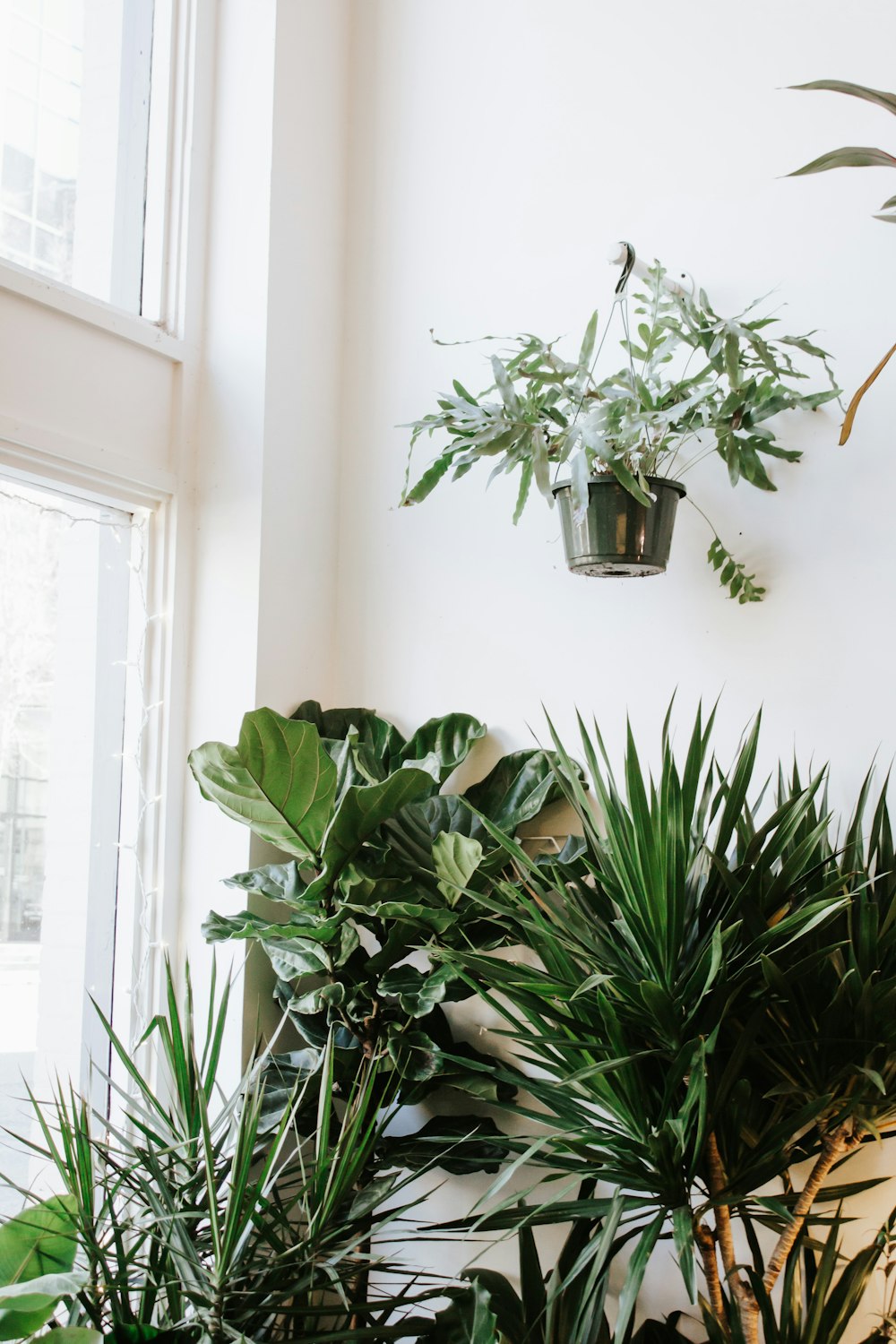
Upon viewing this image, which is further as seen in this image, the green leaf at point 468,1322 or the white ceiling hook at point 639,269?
the white ceiling hook at point 639,269

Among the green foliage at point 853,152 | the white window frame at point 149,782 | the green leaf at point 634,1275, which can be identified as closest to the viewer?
the green leaf at point 634,1275

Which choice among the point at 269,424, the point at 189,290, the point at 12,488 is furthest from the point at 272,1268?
the point at 189,290

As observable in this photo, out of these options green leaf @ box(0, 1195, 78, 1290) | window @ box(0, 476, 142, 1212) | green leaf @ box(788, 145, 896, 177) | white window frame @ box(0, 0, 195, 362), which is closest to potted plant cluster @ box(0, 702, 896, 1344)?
green leaf @ box(0, 1195, 78, 1290)

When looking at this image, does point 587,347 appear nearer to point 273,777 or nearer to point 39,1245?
point 273,777

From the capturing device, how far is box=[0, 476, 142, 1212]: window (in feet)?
6.18

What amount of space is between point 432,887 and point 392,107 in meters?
1.75

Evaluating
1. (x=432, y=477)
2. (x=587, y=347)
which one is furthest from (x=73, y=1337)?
(x=587, y=347)

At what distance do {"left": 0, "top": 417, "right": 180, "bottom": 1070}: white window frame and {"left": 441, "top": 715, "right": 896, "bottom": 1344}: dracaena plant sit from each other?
0.76 metres

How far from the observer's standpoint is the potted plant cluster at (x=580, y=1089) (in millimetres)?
1399

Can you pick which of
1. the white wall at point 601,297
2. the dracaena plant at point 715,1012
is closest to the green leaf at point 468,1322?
the dracaena plant at point 715,1012

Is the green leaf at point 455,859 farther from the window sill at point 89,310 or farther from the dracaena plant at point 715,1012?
the window sill at point 89,310

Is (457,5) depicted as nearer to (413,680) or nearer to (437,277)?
(437,277)

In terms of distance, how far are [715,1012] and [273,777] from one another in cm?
74

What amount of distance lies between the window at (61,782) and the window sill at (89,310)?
0.32m
